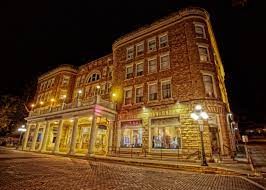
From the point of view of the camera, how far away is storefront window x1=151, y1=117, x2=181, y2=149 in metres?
16.4

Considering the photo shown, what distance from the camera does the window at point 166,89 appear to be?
59.9 ft

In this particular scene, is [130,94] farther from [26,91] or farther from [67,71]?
[26,91]

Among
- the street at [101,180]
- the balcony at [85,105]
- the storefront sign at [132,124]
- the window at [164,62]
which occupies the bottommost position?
the street at [101,180]

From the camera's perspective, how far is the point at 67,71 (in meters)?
31.9

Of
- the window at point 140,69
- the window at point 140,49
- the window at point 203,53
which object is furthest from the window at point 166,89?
the window at point 140,49

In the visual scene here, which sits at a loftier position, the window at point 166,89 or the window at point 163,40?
the window at point 163,40

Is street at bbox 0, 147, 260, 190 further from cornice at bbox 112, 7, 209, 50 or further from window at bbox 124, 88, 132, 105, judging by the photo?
cornice at bbox 112, 7, 209, 50

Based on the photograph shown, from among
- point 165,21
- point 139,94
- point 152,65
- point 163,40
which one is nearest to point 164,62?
point 152,65

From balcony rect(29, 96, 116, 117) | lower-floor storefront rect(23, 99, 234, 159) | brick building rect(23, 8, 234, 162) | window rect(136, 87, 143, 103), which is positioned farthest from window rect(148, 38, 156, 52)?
balcony rect(29, 96, 116, 117)

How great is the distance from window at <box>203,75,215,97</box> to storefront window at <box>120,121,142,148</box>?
8.40m

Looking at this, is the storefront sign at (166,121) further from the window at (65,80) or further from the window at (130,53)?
the window at (65,80)

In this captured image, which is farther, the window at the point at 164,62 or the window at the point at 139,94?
the window at the point at 139,94

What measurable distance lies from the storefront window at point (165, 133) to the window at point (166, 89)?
2.72m

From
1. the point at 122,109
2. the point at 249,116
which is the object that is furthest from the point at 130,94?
the point at 249,116
